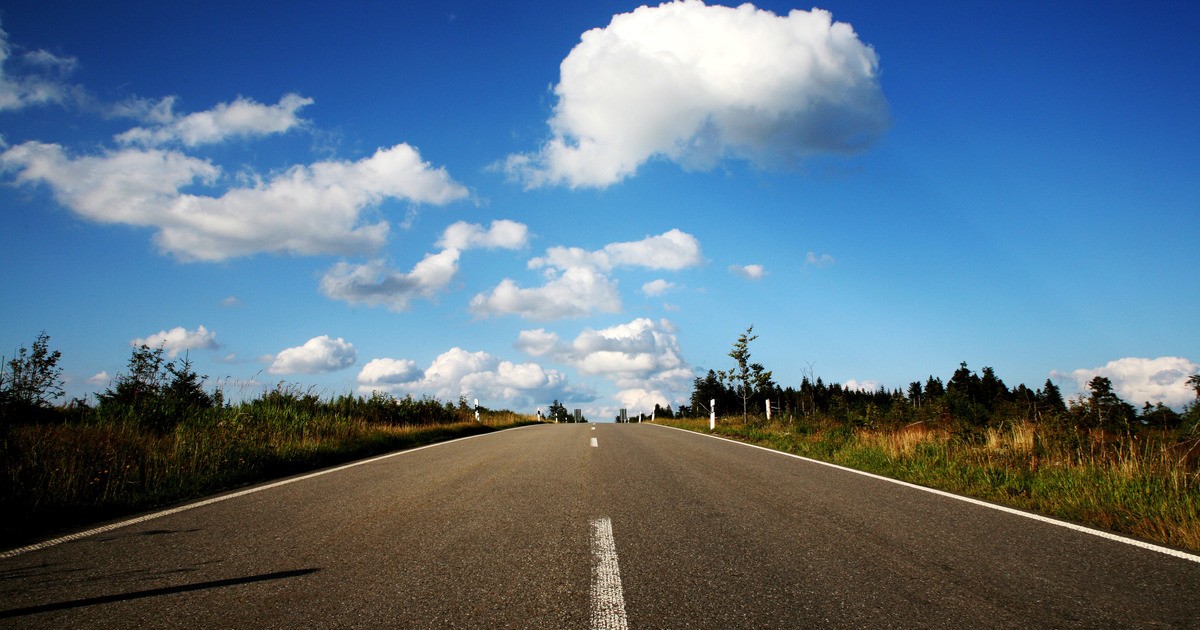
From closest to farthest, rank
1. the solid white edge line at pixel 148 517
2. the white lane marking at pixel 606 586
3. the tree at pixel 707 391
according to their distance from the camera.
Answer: the white lane marking at pixel 606 586 < the solid white edge line at pixel 148 517 < the tree at pixel 707 391

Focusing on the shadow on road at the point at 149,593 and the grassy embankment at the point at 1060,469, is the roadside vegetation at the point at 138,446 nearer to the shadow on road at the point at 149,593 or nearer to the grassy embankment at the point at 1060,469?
the shadow on road at the point at 149,593

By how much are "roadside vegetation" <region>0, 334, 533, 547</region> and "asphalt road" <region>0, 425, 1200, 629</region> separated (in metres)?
1.06

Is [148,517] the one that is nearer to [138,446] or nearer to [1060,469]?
[138,446]

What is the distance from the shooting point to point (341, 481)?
22.5 feet

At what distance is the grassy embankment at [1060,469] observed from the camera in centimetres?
488

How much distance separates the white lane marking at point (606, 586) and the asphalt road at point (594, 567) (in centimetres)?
1

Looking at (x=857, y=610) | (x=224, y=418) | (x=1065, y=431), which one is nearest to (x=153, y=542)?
(x=857, y=610)

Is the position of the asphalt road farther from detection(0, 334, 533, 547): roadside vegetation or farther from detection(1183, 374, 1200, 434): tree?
detection(1183, 374, 1200, 434): tree

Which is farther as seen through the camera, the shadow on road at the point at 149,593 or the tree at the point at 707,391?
the tree at the point at 707,391

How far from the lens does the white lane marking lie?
2526 millimetres

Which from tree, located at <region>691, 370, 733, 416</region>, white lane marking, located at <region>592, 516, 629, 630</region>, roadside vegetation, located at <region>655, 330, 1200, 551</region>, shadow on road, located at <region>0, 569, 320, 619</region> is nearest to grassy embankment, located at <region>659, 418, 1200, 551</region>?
roadside vegetation, located at <region>655, 330, 1200, 551</region>

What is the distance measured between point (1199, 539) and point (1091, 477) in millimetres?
2372

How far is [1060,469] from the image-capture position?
274 inches

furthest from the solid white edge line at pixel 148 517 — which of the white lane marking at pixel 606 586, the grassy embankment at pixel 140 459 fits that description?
the white lane marking at pixel 606 586
